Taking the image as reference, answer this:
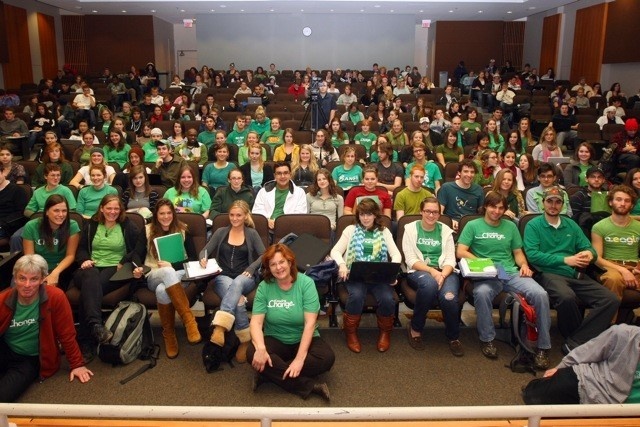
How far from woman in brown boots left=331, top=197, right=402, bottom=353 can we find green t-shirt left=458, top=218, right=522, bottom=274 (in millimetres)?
597

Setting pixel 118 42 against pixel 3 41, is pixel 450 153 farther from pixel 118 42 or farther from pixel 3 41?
pixel 118 42

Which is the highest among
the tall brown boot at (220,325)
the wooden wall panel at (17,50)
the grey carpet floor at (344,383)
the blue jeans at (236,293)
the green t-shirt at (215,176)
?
the wooden wall panel at (17,50)

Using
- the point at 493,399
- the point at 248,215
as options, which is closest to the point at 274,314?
the point at 248,215

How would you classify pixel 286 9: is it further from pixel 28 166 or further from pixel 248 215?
pixel 248 215

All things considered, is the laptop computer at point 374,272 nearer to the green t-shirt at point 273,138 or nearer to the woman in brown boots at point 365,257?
the woman in brown boots at point 365,257

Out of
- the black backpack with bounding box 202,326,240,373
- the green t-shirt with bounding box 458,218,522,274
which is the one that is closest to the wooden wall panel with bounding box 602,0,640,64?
the green t-shirt with bounding box 458,218,522,274

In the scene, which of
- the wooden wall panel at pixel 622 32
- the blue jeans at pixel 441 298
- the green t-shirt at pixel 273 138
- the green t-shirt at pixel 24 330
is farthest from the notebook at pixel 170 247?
the wooden wall panel at pixel 622 32

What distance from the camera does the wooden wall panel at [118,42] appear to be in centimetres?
1836

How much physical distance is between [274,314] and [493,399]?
1369mm

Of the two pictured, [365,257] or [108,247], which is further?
[108,247]

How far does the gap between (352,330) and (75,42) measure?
1823 centimetres

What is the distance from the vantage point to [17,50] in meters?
14.9

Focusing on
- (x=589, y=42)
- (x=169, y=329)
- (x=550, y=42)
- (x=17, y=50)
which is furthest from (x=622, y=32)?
(x=17, y=50)

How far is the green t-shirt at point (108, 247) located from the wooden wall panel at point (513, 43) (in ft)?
61.0
